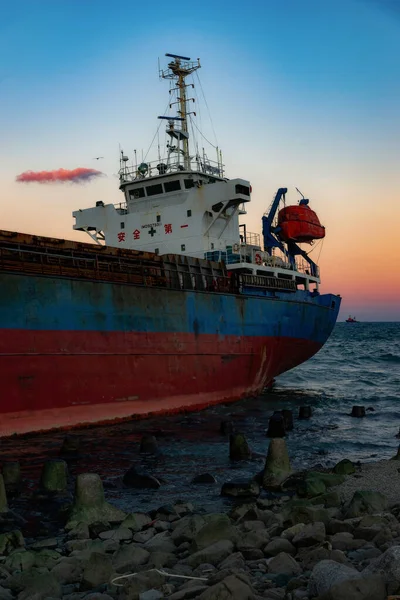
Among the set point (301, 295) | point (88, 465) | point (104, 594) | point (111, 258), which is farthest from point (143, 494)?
point (301, 295)

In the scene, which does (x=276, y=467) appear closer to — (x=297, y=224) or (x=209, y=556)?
(x=209, y=556)

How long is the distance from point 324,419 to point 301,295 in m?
9.00

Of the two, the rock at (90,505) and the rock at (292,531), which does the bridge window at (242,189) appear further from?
the rock at (292,531)

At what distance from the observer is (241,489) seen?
11633 millimetres

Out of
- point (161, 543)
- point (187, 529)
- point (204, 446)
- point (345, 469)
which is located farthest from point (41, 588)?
point (204, 446)

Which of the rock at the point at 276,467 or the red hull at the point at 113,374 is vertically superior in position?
the red hull at the point at 113,374

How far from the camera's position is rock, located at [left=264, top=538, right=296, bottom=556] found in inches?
299

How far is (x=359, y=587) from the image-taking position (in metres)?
5.50

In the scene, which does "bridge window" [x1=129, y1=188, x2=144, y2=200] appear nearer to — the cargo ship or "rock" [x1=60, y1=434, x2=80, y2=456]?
the cargo ship

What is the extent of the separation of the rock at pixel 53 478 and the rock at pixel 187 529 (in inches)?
152

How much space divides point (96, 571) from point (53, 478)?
528cm

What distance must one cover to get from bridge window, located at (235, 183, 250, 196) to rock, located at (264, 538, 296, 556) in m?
21.2

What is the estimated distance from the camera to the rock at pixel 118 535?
29.4 ft

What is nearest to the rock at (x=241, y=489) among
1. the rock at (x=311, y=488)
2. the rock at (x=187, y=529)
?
the rock at (x=311, y=488)
